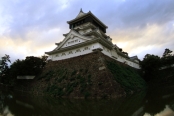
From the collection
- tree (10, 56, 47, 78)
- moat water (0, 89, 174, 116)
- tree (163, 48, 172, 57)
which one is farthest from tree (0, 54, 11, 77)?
tree (163, 48, 172, 57)

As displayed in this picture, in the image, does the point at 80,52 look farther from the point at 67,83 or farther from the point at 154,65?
the point at 154,65

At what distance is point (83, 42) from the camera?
18.7 meters

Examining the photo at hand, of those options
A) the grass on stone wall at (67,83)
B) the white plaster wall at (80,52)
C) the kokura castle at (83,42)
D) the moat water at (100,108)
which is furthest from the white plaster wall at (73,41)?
the moat water at (100,108)

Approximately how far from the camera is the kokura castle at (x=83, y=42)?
1855cm

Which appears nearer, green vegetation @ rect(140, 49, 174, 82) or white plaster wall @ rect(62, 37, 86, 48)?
white plaster wall @ rect(62, 37, 86, 48)

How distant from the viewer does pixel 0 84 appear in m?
27.2

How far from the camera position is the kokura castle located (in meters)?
18.5

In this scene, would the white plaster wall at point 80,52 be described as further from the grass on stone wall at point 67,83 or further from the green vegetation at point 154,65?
the green vegetation at point 154,65

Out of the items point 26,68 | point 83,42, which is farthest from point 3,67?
point 83,42

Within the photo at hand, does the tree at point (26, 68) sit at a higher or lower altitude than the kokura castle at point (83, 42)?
lower

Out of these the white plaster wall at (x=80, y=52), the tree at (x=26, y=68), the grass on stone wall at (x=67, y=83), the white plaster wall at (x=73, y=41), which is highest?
the white plaster wall at (x=73, y=41)

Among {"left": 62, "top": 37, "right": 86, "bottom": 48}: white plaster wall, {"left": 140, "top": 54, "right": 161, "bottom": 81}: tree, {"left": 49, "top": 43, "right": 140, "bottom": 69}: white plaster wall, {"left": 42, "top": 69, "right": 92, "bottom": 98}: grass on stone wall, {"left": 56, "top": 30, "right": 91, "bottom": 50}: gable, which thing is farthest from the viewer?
{"left": 140, "top": 54, "right": 161, "bottom": 81}: tree

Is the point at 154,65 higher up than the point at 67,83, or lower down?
higher up

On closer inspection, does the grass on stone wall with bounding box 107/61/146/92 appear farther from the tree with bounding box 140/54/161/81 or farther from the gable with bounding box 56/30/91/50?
the tree with bounding box 140/54/161/81
